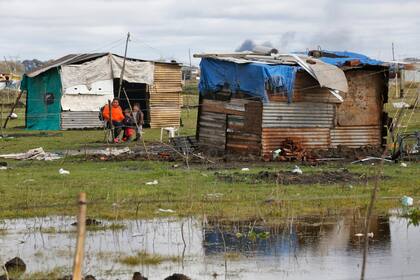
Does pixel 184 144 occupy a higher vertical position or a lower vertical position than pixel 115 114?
lower

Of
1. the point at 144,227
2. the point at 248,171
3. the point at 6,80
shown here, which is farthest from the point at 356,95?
the point at 6,80

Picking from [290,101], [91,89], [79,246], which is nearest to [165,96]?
[91,89]

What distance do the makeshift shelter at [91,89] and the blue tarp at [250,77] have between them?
1265cm

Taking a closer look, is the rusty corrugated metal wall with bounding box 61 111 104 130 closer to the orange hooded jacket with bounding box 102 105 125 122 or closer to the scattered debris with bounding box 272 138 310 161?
the orange hooded jacket with bounding box 102 105 125 122

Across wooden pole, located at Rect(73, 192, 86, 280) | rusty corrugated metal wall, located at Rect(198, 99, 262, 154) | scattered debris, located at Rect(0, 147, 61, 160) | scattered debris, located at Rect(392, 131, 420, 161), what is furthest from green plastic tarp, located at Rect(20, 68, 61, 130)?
wooden pole, located at Rect(73, 192, 86, 280)

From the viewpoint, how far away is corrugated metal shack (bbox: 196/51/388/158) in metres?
23.8

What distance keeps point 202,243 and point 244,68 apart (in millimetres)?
12078

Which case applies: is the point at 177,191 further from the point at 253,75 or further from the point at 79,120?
the point at 79,120

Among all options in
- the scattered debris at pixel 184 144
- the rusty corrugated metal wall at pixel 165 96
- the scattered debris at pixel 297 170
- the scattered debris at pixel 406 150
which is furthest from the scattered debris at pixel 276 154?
the rusty corrugated metal wall at pixel 165 96

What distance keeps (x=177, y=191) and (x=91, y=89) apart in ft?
71.5

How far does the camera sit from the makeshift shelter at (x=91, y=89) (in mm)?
37594

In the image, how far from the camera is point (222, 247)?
12.3 metres

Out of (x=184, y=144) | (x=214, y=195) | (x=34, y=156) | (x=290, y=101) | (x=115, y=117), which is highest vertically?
(x=290, y=101)

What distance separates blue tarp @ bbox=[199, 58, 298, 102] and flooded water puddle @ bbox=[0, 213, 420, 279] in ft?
30.2
